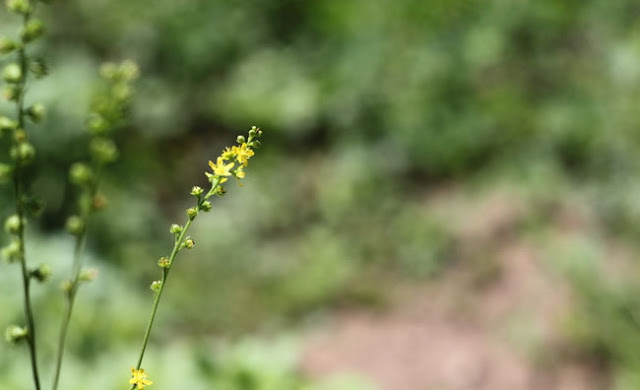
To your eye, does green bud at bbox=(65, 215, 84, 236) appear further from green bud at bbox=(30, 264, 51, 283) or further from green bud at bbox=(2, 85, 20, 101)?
green bud at bbox=(2, 85, 20, 101)

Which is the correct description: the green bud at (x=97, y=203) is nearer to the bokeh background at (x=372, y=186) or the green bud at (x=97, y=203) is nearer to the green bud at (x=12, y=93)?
the green bud at (x=12, y=93)

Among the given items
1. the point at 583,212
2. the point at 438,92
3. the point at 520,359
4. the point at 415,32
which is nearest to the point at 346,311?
the point at 520,359

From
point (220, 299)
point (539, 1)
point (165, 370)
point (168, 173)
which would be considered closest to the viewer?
point (165, 370)

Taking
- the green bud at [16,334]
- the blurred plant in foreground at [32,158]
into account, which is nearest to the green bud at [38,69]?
the blurred plant in foreground at [32,158]

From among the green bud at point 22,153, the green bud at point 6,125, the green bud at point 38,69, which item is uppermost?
the green bud at point 38,69

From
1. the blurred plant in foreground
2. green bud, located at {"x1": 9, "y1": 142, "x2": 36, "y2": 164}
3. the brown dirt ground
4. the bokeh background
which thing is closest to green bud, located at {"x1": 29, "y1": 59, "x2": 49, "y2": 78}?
the blurred plant in foreground

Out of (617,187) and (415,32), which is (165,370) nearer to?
(617,187)
